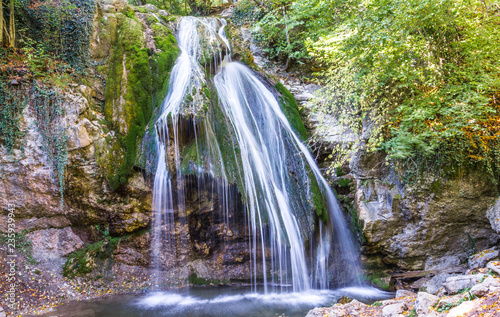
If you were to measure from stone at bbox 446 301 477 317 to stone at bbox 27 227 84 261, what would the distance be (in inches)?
263

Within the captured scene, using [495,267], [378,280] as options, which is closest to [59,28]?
[378,280]

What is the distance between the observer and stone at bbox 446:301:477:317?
2697 mm

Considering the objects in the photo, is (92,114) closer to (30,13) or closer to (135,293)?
(30,13)

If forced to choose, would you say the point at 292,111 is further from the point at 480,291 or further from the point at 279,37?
the point at 480,291

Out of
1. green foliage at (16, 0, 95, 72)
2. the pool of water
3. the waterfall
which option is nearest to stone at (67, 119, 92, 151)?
the waterfall

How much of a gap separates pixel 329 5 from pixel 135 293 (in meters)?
8.89

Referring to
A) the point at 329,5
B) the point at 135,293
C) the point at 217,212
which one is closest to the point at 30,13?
the point at 217,212

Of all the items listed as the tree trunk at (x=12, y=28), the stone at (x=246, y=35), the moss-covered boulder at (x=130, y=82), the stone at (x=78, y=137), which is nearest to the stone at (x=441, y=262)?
the moss-covered boulder at (x=130, y=82)

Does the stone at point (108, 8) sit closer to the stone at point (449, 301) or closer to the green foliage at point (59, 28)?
the green foliage at point (59, 28)

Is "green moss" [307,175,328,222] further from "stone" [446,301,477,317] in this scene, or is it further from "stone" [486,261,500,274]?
"stone" [446,301,477,317]

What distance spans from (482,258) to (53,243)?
8745 millimetres

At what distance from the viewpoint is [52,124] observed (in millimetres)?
5977

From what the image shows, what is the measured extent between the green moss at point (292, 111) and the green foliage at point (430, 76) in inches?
64.2

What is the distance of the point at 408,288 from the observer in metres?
5.80
